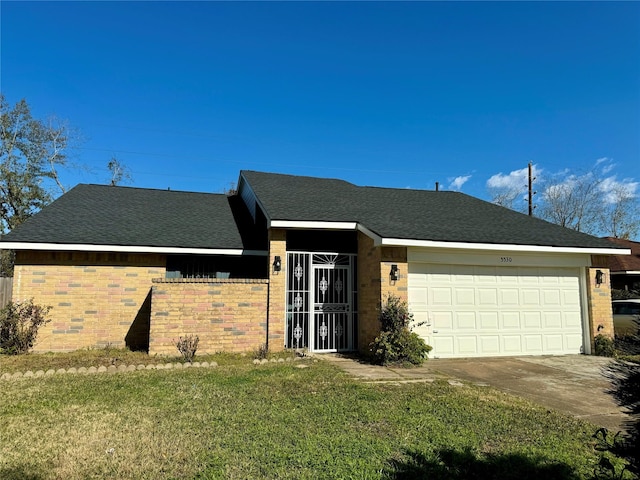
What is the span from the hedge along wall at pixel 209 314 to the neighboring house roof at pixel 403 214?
1.92m

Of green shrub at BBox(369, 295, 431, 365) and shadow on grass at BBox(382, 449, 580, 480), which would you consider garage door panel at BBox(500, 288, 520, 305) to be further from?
shadow on grass at BBox(382, 449, 580, 480)

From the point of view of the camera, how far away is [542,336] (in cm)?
1002

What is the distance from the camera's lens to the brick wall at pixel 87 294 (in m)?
9.62

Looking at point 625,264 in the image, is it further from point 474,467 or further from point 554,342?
point 474,467

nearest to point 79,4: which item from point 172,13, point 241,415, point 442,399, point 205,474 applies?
point 172,13

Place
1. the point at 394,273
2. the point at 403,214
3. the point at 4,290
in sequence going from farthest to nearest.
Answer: the point at 4,290 → the point at 403,214 → the point at 394,273

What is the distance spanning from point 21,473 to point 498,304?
9.71 metres

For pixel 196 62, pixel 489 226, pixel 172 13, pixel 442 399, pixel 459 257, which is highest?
pixel 196 62

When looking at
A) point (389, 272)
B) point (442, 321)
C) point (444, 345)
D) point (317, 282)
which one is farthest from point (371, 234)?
point (444, 345)

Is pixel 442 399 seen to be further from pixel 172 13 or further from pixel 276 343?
pixel 172 13

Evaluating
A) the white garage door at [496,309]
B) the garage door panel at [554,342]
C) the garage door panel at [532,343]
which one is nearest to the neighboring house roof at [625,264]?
the white garage door at [496,309]

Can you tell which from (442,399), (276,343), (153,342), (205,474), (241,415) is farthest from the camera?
(276,343)

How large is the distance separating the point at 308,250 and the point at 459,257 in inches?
156

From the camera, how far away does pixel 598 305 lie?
10.3 m
